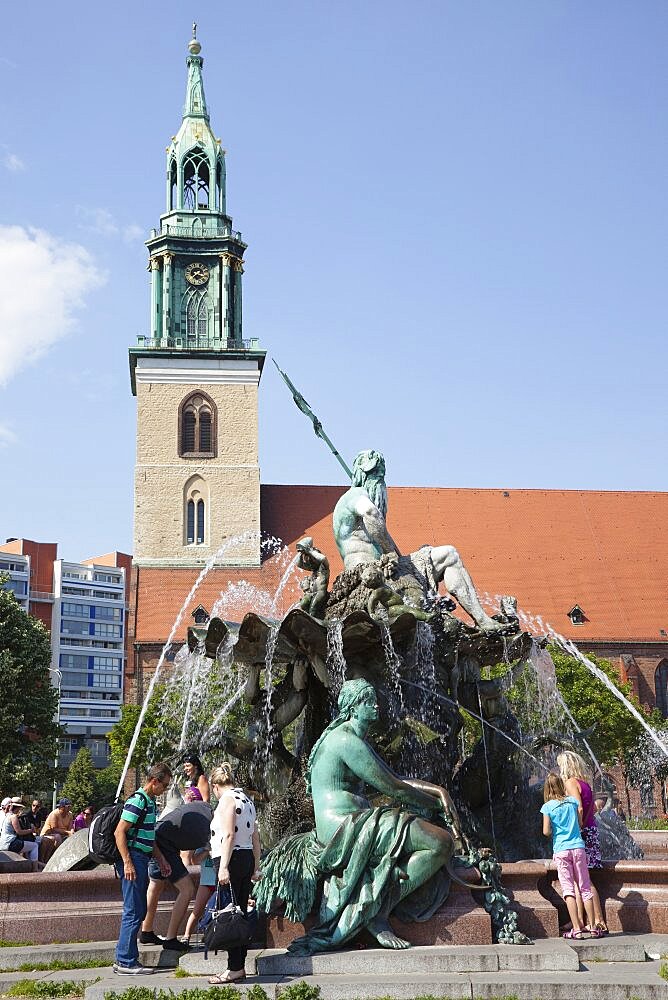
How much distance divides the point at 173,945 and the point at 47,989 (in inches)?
40.8

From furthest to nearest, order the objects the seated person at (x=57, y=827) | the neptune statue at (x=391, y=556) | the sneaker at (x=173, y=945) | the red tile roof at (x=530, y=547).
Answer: the red tile roof at (x=530, y=547) < the seated person at (x=57, y=827) < the neptune statue at (x=391, y=556) < the sneaker at (x=173, y=945)

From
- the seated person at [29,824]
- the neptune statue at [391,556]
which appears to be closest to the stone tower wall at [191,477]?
the seated person at [29,824]

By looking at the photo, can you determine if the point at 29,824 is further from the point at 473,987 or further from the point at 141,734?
the point at 141,734

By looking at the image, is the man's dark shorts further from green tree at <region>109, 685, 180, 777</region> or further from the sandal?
green tree at <region>109, 685, 180, 777</region>

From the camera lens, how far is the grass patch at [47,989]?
7.05 meters

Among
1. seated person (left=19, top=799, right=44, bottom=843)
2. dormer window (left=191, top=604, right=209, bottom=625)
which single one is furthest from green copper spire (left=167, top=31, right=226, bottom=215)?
seated person (left=19, top=799, right=44, bottom=843)

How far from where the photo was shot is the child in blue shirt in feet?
25.5

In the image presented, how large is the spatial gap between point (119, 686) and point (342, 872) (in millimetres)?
103584

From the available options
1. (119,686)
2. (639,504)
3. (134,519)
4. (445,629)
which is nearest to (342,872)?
(445,629)

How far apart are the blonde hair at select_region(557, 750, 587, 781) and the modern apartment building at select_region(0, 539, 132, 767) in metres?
92.8

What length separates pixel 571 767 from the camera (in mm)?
8469

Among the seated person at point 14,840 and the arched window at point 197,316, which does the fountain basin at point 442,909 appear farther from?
the arched window at point 197,316

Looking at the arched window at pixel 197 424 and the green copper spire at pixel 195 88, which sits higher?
the green copper spire at pixel 195 88

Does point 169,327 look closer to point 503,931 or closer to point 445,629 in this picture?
point 445,629
